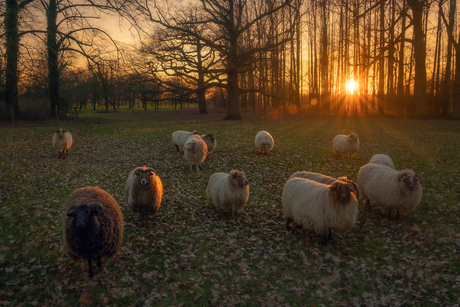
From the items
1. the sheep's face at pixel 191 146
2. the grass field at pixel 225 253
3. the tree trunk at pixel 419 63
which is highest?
the tree trunk at pixel 419 63

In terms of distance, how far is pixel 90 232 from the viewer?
4.64 meters

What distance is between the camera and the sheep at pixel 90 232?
4.54 m

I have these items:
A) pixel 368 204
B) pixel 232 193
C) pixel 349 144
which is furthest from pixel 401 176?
pixel 349 144

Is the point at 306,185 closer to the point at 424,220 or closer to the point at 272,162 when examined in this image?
the point at 424,220

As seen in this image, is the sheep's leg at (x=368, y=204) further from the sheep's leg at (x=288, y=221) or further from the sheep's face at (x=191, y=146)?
the sheep's face at (x=191, y=146)

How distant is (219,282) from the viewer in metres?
4.94

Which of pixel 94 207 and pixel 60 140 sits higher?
pixel 60 140

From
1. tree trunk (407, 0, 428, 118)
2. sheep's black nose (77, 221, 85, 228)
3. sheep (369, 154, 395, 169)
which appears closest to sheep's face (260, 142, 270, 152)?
sheep (369, 154, 395, 169)

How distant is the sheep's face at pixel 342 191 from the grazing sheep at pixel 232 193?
241cm

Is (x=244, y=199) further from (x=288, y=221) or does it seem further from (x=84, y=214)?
(x=84, y=214)

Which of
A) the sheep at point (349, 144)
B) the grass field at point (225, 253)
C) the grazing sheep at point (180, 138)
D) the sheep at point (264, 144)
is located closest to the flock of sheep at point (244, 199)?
the grass field at point (225, 253)

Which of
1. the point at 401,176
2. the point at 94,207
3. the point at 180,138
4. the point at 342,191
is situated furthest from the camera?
the point at 180,138

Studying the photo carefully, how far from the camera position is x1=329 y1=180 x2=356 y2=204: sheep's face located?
5707 millimetres

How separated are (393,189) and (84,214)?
735 centimetres
